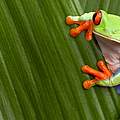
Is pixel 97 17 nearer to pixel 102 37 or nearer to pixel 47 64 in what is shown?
pixel 102 37

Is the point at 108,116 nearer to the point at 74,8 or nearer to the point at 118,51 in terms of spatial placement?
the point at 118,51

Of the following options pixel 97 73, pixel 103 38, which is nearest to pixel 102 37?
pixel 103 38

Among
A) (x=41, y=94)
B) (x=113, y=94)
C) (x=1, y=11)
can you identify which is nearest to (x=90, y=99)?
(x=113, y=94)

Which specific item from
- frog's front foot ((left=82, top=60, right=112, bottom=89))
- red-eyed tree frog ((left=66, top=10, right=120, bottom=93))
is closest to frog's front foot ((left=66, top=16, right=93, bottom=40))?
red-eyed tree frog ((left=66, top=10, right=120, bottom=93))

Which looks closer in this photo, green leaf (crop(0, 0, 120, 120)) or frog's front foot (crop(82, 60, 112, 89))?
green leaf (crop(0, 0, 120, 120))

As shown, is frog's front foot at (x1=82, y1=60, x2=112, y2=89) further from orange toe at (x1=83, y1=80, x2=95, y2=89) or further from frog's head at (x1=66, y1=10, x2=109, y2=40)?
frog's head at (x1=66, y1=10, x2=109, y2=40)

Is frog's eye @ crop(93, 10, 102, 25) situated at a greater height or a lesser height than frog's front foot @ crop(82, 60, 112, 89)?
greater
